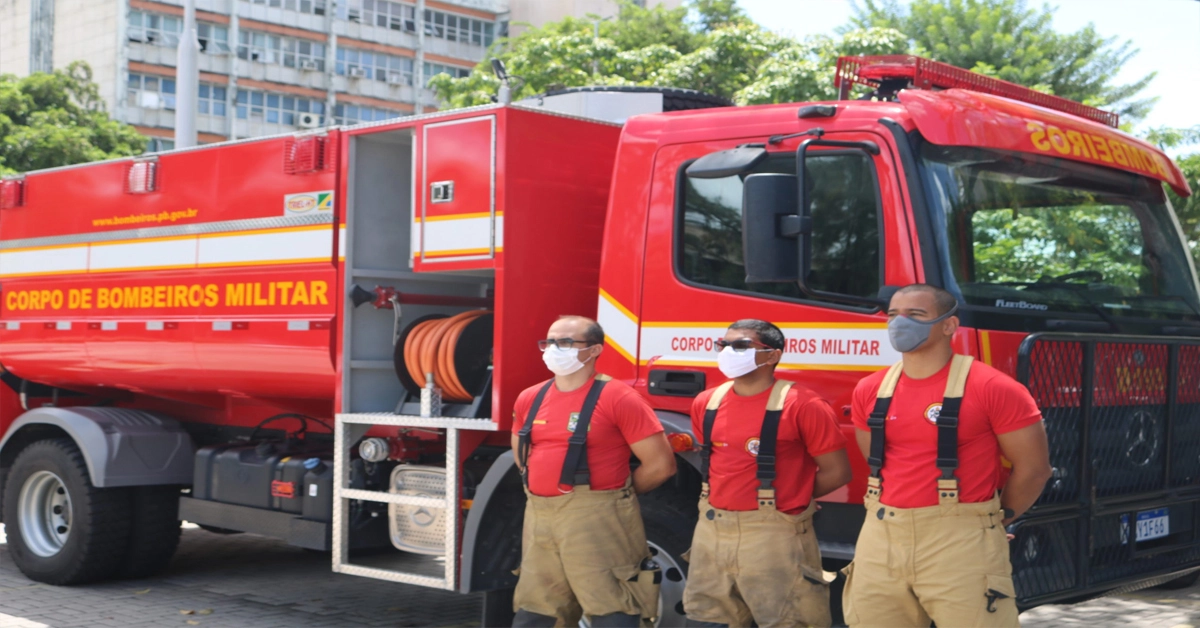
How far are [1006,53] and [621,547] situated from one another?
77.3ft

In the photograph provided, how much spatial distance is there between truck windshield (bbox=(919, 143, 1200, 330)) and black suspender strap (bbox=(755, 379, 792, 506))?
840mm

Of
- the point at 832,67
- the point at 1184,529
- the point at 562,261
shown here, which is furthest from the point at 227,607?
the point at 832,67

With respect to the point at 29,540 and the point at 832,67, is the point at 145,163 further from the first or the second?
the point at 832,67

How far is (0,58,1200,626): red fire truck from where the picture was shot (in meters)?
5.29

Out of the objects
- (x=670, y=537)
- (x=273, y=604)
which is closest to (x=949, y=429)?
(x=670, y=537)

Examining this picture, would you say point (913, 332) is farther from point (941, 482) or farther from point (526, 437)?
point (526, 437)

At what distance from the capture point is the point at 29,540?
877cm

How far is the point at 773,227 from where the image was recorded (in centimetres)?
507

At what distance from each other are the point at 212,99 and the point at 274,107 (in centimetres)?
320

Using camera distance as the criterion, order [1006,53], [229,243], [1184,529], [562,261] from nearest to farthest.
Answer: [1184,529] < [562,261] < [229,243] < [1006,53]

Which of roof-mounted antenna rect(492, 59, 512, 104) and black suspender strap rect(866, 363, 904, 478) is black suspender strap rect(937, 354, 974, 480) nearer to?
black suspender strap rect(866, 363, 904, 478)

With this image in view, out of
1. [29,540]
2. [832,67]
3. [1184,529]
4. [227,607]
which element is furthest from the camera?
[832,67]

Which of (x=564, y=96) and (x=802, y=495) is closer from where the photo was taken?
(x=802, y=495)

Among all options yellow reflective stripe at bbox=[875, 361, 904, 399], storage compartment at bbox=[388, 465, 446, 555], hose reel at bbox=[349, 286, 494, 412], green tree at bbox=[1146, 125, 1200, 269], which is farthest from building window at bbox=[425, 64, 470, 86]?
yellow reflective stripe at bbox=[875, 361, 904, 399]
